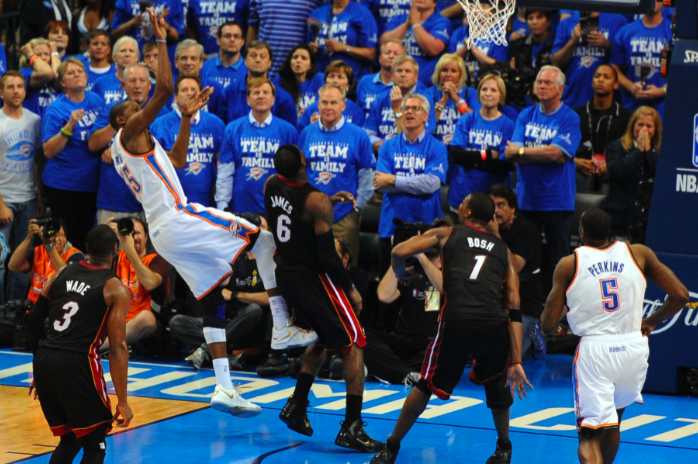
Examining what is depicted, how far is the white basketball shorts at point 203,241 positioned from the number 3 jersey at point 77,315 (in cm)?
203

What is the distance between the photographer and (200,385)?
9.81 meters

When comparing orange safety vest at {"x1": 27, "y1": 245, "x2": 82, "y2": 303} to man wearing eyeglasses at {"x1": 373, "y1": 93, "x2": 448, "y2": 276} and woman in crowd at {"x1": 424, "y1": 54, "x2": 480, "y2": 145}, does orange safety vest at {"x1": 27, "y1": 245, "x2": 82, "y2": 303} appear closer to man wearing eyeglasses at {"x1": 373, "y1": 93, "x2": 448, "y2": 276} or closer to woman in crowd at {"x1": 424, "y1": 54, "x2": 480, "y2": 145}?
man wearing eyeglasses at {"x1": 373, "y1": 93, "x2": 448, "y2": 276}

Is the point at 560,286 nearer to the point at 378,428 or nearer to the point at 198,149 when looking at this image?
the point at 378,428

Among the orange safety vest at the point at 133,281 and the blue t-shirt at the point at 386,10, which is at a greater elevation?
the blue t-shirt at the point at 386,10

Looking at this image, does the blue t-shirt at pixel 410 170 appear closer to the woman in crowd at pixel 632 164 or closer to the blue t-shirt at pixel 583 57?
the woman in crowd at pixel 632 164

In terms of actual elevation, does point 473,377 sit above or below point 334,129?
below

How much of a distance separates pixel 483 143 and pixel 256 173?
2.69 meters

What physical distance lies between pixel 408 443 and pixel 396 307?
3037 mm

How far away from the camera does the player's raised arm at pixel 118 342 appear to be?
606 cm

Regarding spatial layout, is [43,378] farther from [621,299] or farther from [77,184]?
[77,184]

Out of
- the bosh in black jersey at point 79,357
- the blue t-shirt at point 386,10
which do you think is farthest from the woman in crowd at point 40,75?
the bosh in black jersey at point 79,357

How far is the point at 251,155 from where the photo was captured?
11.6 metres

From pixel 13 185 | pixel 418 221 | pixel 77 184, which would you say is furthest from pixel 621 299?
pixel 13 185

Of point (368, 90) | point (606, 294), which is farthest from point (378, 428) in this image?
point (368, 90)
